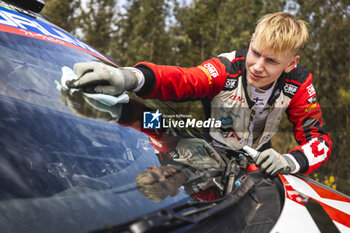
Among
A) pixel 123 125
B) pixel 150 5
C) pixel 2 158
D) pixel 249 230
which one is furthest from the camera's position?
pixel 150 5

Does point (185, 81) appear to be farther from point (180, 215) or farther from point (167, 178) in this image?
point (180, 215)

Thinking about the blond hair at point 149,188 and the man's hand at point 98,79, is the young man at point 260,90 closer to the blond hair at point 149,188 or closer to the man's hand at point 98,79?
the man's hand at point 98,79

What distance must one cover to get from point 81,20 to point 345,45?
5710 millimetres

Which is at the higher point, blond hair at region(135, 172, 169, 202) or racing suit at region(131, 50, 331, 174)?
racing suit at region(131, 50, 331, 174)

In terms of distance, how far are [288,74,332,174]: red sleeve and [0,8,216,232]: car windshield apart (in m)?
0.84

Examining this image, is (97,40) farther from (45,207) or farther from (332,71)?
(45,207)

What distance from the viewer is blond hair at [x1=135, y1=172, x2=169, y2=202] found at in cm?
89

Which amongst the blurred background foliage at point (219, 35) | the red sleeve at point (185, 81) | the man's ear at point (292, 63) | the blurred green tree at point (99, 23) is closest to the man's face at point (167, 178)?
the red sleeve at point (185, 81)

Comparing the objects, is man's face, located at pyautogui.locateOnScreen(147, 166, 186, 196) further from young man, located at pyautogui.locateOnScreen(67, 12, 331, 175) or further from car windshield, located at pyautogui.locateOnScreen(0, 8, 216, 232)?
young man, located at pyautogui.locateOnScreen(67, 12, 331, 175)

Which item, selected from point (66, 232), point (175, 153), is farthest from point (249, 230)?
point (66, 232)

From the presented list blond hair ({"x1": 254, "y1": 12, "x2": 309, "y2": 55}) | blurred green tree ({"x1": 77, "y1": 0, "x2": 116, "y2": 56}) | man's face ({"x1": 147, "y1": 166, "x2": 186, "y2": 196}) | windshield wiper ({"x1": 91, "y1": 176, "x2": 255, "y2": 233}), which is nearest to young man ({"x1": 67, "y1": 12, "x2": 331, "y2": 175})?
blond hair ({"x1": 254, "y1": 12, "x2": 309, "y2": 55})

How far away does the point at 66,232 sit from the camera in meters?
0.71

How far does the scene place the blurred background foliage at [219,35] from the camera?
476cm

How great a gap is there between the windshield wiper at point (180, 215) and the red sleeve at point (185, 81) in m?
0.60
